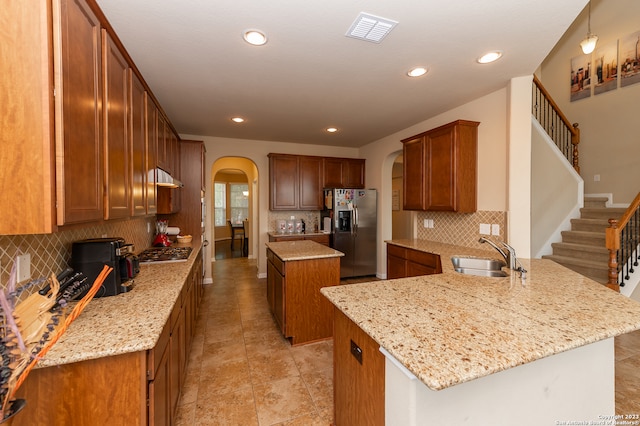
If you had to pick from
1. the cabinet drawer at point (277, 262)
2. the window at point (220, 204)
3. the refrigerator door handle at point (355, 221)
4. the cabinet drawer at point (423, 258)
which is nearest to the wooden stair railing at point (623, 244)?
the cabinet drawer at point (423, 258)

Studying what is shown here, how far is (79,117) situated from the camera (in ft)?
Answer: 3.80

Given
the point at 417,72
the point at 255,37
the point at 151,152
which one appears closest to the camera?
the point at 255,37

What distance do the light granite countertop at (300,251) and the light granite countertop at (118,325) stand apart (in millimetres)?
1071

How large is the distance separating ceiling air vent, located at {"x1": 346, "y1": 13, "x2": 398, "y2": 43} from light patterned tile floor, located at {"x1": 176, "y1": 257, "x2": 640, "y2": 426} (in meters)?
2.60

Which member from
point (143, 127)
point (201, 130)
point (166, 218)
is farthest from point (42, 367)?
point (201, 130)

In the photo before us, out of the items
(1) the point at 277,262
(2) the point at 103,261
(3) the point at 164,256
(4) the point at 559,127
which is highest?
(4) the point at 559,127

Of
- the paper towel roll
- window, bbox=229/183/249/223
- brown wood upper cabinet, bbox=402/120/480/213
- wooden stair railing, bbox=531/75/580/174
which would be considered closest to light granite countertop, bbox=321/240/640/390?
brown wood upper cabinet, bbox=402/120/480/213

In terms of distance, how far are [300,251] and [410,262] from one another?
4.56 feet

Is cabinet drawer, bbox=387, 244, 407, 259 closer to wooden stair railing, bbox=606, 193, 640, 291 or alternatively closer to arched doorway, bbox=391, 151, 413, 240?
wooden stair railing, bbox=606, 193, 640, 291

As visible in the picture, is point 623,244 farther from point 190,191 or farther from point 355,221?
point 190,191

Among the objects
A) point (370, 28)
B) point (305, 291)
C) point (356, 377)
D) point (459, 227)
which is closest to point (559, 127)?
point (459, 227)

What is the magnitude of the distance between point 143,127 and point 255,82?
3.59 ft

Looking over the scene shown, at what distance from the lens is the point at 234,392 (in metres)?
2.06

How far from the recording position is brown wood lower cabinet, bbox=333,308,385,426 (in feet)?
3.90
